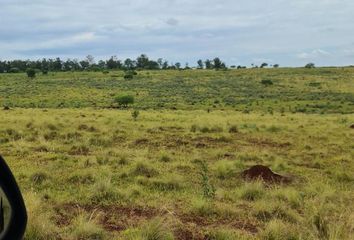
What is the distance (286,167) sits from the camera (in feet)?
49.0

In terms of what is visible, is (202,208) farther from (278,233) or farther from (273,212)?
(278,233)

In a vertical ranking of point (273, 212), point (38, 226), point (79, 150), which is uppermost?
point (38, 226)

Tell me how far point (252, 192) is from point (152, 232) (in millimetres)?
4134

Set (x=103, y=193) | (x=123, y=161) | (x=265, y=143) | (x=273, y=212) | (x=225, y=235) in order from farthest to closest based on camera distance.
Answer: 1. (x=265, y=143)
2. (x=123, y=161)
3. (x=103, y=193)
4. (x=273, y=212)
5. (x=225, y=235)

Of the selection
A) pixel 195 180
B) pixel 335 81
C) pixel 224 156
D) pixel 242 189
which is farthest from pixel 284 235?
pixel 335 81

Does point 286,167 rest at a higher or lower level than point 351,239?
lower

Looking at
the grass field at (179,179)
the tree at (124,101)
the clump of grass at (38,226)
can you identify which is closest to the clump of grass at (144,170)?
the grass field at (179,179)

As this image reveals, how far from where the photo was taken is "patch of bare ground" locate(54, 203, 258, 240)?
26.1ft

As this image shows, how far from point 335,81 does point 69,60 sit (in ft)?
278

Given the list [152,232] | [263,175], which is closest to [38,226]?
[152,232]

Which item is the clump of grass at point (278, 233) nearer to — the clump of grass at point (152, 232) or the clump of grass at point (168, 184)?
the clump of grass at point (152, 232)

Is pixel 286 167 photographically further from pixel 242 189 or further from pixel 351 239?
pixel 351 239

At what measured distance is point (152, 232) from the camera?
280 inches

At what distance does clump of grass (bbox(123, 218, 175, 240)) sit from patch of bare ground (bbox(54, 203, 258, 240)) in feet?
1.16
